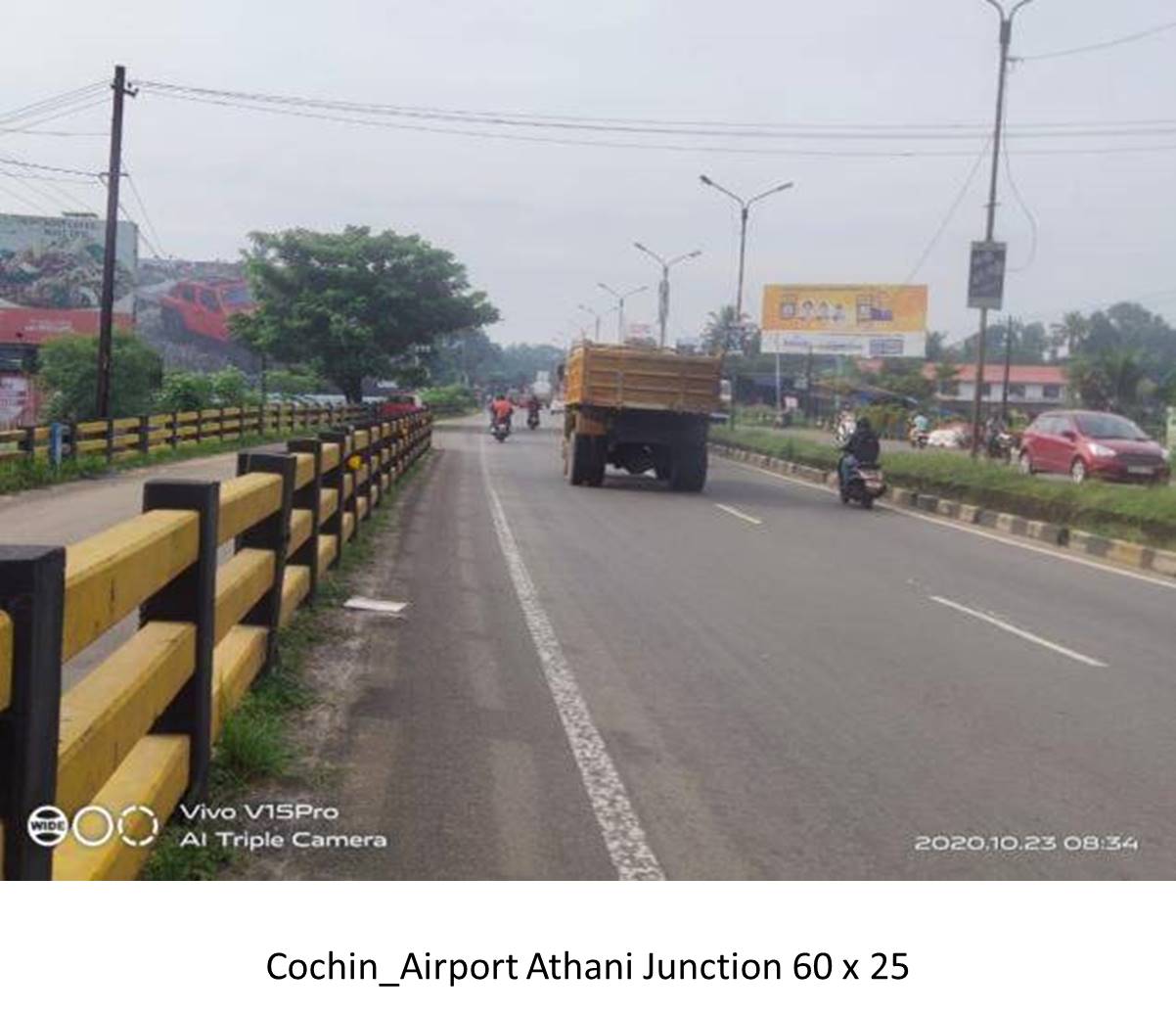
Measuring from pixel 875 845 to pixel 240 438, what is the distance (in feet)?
114

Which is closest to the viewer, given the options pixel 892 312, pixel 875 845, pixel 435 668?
pixel 875 845

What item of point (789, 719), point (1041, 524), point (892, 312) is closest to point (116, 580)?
point (789, 719)

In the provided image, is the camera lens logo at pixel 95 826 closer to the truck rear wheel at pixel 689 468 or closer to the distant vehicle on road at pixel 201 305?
the truck rear wheel at pixel 689 468

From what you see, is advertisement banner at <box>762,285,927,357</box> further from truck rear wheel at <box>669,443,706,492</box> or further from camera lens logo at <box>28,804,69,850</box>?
camera lens logo at <box>28,804,69,850</box>

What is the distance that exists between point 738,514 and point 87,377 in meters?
21.9

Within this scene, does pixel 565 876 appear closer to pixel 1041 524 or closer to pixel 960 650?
pixel 960 650

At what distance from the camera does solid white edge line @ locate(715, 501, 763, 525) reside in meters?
18.5

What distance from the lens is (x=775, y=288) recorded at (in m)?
69.9

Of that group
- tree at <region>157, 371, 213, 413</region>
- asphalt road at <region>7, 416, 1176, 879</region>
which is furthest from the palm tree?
asphalt road at <region>7, 416, 1176, 879</region>

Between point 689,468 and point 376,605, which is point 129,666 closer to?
point 376,605

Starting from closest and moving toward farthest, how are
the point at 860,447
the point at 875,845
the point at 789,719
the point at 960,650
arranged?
the point at 875,845 < the point at 789,719 < the point at 960,650 < the point at 860,447

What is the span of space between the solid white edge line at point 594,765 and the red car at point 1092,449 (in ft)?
60.0

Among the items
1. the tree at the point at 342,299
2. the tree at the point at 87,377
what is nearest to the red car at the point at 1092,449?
the tree at the point at 87,377

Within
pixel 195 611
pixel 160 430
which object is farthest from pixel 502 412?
pixel 195 611
